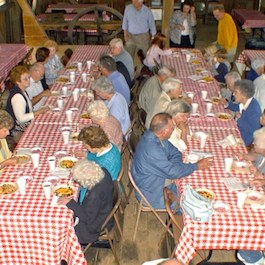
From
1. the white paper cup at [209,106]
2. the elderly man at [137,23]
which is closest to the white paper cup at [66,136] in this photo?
the white paper cup at [209,106]

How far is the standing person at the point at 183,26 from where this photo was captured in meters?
9.41

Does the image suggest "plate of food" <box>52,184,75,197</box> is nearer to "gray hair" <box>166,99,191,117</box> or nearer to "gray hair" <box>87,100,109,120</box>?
"gray hair" <box>87,100,109,120</box>

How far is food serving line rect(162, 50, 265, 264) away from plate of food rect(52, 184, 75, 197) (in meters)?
0.99

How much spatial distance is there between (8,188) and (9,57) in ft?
15.7

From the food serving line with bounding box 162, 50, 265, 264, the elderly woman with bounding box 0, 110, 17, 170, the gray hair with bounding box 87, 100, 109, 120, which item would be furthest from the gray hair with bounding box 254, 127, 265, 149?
the elderly woman with bounding box 0, 110, 17, 170

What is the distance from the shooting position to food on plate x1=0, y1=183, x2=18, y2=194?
387cm

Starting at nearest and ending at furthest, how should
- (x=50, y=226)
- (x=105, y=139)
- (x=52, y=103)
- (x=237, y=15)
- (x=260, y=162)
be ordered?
(x=50, y=226) → (x=105, y=139) → (x=260, y=162) → (x=52, y=103) → (x=237, y=15)

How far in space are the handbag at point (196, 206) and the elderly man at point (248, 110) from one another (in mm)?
2046

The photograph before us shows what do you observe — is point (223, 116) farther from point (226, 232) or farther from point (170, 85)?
point (226, 232)

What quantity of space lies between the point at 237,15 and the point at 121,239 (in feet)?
34.2

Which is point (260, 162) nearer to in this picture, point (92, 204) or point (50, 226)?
point (92, 204)

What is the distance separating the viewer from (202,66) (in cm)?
784

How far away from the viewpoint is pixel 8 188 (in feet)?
12.8

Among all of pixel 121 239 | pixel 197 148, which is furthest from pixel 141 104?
pixel 121 239
